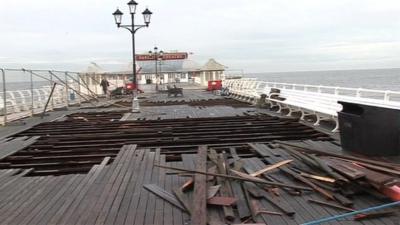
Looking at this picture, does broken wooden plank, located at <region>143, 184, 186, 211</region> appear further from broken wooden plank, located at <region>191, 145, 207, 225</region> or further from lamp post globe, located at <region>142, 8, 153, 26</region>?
lamp post globe, located at <region>142, 8, 153, 26</region>

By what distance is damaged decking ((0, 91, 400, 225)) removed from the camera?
4844 millimetres

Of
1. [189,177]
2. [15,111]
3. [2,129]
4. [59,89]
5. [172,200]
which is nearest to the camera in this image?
[172,200]

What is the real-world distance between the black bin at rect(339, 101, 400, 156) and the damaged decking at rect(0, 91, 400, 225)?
3.00 ft

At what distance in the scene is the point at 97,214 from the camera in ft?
16.1

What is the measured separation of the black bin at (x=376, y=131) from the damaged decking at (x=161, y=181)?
36.0 inches

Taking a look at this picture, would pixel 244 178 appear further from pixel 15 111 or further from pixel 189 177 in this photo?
pixel 15 111

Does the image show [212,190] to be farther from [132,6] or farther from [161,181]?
[132,6]

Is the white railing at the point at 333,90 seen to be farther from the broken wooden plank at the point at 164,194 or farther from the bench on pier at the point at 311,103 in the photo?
the broken wooden plank at the point at 164,194

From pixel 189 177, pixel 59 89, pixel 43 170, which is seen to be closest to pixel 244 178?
pixel 189 177

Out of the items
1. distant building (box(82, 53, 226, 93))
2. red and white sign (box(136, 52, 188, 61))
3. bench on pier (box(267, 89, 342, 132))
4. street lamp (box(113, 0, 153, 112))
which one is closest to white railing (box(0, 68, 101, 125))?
street lamp (box(113, 0, 153, 112))

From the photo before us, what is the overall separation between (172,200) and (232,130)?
20.2 feet

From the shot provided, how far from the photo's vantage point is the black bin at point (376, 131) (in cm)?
712

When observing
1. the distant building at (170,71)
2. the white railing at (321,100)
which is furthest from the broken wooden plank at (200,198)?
the distant building at (170,71)

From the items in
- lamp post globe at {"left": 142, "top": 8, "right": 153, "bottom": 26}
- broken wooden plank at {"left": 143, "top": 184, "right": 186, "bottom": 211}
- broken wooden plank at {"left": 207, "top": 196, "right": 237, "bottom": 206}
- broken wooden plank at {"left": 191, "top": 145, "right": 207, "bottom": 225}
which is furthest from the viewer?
lamp post globe at {"left": 142, "top": 8, "right": 153, "bottom": 26}
